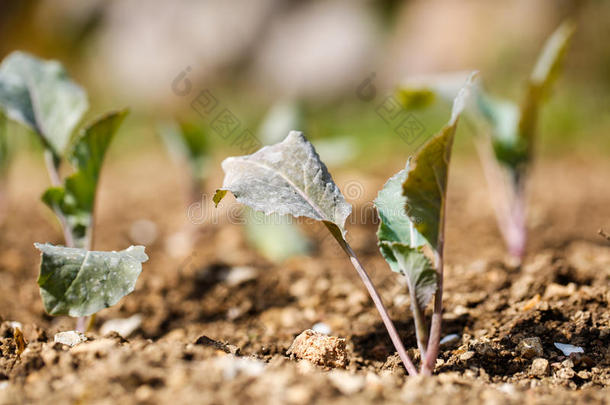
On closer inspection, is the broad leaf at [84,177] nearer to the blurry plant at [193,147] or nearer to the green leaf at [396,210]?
the green leaf at [396,210]

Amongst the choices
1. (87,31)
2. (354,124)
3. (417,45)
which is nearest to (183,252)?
(354,124)

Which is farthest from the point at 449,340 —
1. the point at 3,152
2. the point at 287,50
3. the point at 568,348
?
the point at 287,50

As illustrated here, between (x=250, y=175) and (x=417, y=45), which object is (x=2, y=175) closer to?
Answer: (x=250, y=175)

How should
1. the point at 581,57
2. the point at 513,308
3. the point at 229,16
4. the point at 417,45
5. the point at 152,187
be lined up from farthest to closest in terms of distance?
the point at 229,16 < the point at 417,45 < the point at 581,57 < the point at 152,187 < the point at 513,308

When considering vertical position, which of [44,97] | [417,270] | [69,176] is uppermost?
[44,97]

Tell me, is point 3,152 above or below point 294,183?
above

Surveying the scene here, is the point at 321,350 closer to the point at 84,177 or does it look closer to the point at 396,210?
the point at 396,210

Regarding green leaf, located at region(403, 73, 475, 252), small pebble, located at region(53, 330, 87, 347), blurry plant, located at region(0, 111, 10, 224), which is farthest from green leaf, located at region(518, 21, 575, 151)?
blurry plant, located at region(0, 111, 10, 224)
